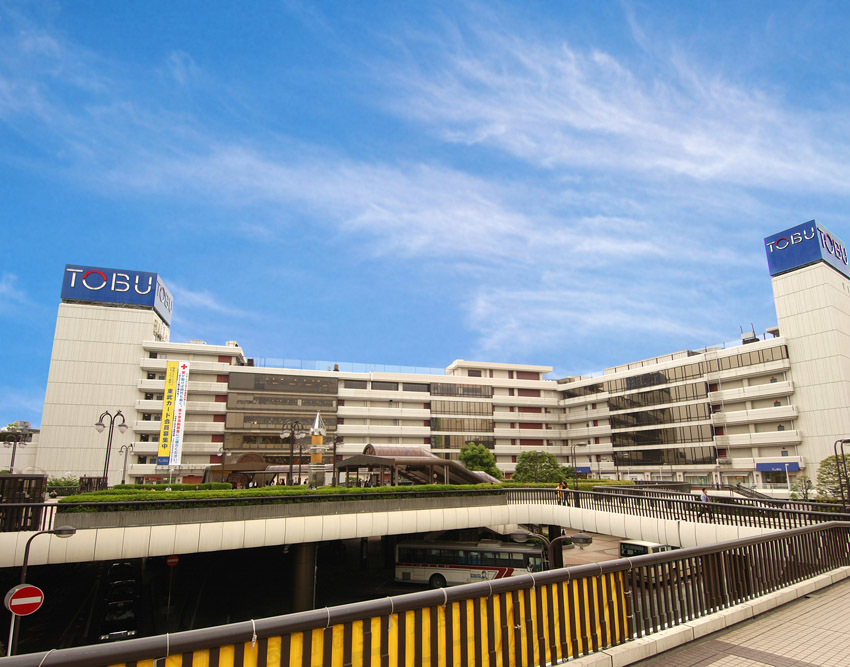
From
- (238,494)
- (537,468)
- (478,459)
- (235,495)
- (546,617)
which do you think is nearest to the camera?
(546,617)

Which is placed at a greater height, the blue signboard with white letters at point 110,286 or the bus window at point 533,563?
the blue signboard with white letters at point 110,286

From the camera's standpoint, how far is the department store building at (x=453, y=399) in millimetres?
55625

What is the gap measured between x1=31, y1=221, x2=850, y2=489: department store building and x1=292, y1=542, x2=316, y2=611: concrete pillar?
26877 millimetres

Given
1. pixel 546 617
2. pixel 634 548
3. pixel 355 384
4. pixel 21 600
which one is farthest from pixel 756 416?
pixel 21 600

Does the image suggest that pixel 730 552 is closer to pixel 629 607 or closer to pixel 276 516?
pixel 629 607

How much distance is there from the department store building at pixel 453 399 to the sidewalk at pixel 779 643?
4714 centimetres

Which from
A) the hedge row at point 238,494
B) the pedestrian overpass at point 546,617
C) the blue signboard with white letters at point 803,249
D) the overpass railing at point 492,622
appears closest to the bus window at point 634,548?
the hedge row at point 238,494

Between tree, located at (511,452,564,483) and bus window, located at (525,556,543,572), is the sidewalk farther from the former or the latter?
tree, located at (511,452,564,483)

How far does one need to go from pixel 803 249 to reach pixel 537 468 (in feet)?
124

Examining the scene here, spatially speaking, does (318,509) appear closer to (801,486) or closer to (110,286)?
(801,486)

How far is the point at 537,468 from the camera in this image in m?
62.3

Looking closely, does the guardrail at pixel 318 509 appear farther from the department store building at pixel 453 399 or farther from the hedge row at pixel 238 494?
the department store building at pixel 453 399

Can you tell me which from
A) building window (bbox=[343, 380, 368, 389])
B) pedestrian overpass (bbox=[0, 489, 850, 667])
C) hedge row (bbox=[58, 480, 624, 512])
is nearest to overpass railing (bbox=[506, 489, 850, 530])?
pedestrian overpass (bbox=[0, 489, 850, 667])

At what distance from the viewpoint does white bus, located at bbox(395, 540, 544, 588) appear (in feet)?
93.9
